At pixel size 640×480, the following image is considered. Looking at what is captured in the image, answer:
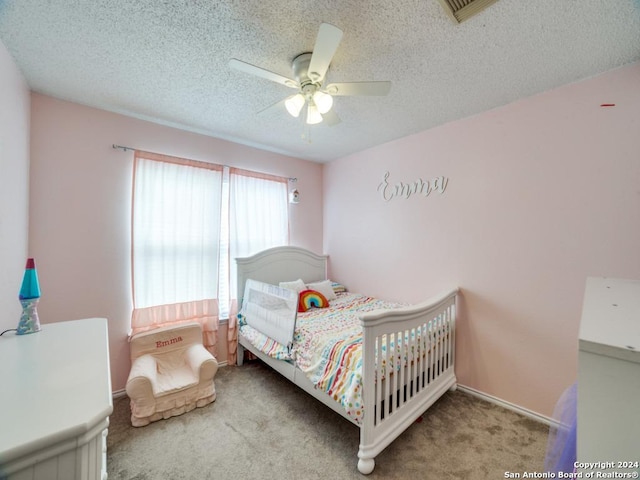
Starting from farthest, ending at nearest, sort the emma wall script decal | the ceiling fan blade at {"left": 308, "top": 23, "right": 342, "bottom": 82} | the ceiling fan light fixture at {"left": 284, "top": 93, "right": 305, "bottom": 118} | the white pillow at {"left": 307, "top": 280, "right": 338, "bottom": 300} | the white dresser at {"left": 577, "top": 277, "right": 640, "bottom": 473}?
1. the white pillow at {"left": 307, "top": 280, "right": 338, "bottom": 300}
2. the emma wall script decal
3. the ceiling fan light fixture at {"left": 284, "top": 93, "right": 305, "bottom": 118}
4. the ceiling fan blade at {"left": 308, "top": 23, "right": 342, "bottom": 82}
5. the white dresser at {"left": 577, "top": 277, "right": 640, "bottom": 473}

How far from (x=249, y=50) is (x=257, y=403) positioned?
253 centimetres

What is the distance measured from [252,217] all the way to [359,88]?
6.47 ft

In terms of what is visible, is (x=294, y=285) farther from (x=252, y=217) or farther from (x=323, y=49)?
(x=323, y=49)

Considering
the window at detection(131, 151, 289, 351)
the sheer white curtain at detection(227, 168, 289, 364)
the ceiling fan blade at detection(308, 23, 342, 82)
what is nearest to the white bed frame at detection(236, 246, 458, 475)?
the sheer white curtain at detection(227, 168, 289, 364)

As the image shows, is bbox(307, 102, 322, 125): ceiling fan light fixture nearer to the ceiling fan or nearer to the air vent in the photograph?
the ceiling fan

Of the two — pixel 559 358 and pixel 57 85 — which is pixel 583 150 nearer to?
pixel 559 358

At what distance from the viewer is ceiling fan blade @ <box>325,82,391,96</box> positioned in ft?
4.71

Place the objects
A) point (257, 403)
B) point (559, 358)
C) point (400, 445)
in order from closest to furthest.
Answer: point (400, 445) < point (559, 358) < point (257, 403)

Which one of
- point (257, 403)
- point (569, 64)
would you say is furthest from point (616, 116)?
point (257, 403)

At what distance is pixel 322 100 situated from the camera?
5.07 feet

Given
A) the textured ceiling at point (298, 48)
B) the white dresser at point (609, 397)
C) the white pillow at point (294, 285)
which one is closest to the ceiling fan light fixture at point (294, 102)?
the textured ceiling at point (298, 48)

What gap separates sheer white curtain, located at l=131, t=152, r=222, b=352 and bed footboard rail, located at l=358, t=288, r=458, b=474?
1.83 metres

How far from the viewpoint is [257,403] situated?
85.3 inches

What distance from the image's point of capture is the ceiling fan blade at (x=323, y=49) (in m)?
1.12
